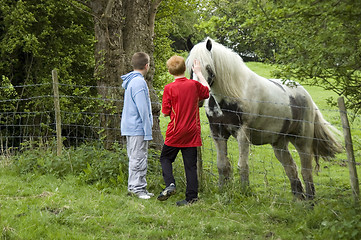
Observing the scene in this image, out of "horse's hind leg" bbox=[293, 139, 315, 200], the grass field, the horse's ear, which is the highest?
the horse's ear

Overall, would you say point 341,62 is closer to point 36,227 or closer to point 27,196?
point 36,227

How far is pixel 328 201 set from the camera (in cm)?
507

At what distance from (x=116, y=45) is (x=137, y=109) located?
2965mm

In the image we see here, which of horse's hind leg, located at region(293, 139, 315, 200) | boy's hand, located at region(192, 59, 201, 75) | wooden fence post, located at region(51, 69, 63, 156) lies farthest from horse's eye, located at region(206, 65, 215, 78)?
wooden fence post, located at region(51, 69, 63, 156)

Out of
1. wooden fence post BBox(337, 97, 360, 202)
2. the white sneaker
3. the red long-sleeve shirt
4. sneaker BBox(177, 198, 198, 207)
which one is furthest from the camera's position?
the white sneaker

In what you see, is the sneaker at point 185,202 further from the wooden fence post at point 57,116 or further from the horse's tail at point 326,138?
the wooden fence post at point 57,116

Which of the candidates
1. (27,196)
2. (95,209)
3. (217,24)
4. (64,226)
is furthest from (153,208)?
(217,24)

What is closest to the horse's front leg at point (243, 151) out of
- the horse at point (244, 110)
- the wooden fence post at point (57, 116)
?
the horse at point (244, 110)

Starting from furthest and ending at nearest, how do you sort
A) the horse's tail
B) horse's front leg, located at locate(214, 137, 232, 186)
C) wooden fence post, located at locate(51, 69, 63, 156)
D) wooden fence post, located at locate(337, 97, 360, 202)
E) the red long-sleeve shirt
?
wooden fence post, located at locate(51, 69, 63, 156), the horse's tail, horse's front leg, located at locate(214, 137, 232, 186), the red long-sleeve shirt, wooden fence post, located at locate(337, 97, 360, 202)

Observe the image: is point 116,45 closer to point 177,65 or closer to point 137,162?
point 137,162

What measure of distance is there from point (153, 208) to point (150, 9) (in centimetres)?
521

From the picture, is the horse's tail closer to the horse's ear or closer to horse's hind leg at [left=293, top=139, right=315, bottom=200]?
horse's hind leg at [left=293, top=139, right=315, bottom=200]

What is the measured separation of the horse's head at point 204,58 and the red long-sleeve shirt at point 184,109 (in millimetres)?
302

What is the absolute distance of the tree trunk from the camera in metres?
8.30
